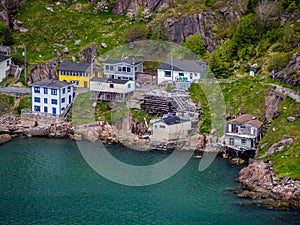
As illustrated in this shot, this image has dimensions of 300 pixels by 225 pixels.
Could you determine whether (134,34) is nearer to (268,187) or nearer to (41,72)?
(41,72)

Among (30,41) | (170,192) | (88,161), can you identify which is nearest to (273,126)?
(170,192)

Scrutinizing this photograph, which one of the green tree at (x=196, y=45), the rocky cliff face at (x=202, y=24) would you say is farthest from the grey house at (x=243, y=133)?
the rocky cliff face at (x=202, y=24)

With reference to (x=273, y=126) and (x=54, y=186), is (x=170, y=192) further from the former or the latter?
(x=273, y=126)

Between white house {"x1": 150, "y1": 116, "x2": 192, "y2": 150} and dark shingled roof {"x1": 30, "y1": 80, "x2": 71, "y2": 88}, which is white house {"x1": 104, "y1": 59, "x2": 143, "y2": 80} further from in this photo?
white house {"x1": 150, "y1": 116, "x2": 192, "y2": 150}

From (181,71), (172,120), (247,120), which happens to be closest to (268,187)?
(247,120)

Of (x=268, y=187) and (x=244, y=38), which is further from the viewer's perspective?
(x=244, y=38)
